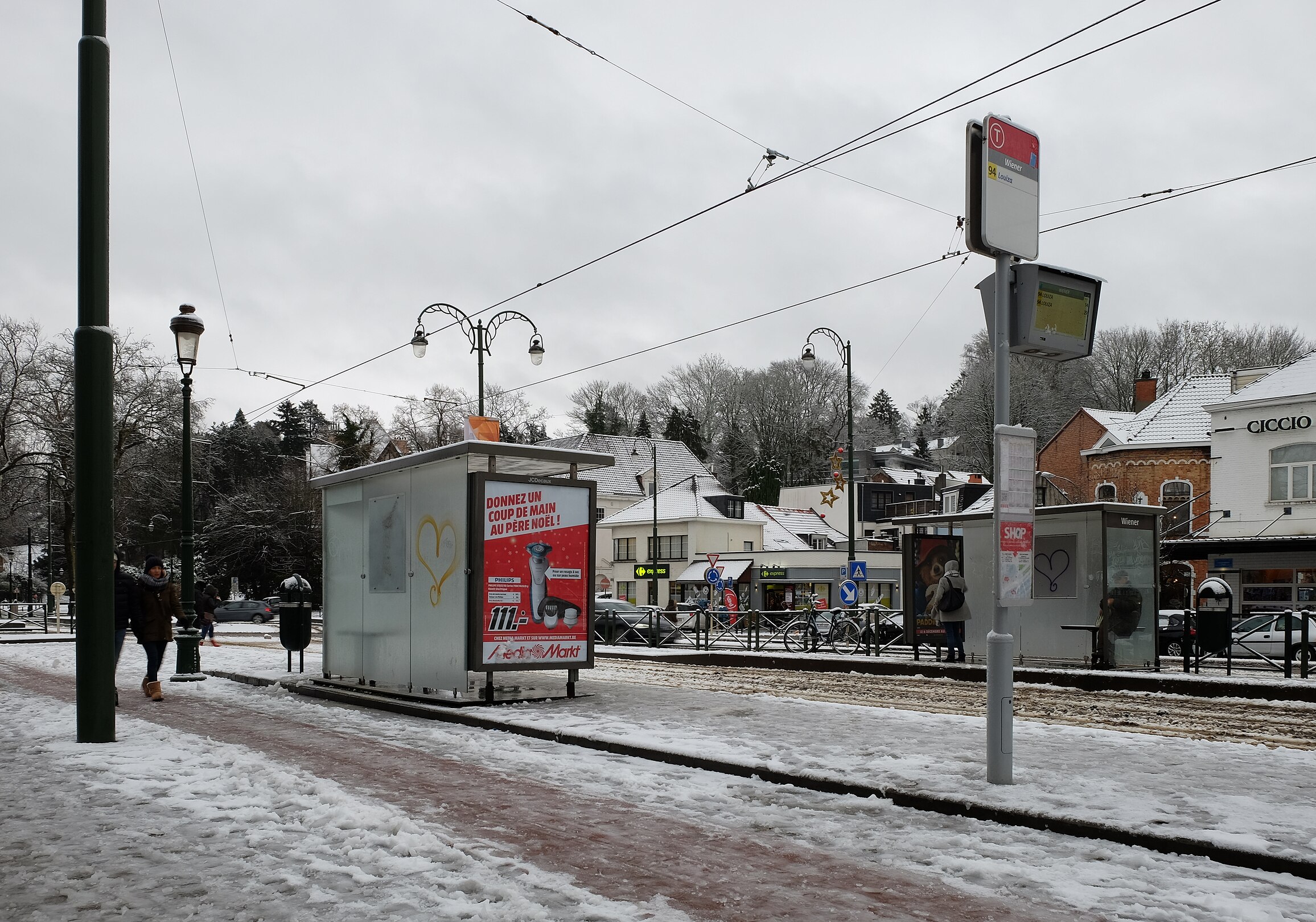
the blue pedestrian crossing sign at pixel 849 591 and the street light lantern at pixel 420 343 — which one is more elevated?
the street light lantern at pixel 420 343

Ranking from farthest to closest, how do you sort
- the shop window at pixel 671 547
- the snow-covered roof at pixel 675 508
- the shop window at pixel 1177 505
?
the snow-covered roof at pixel 675 508 → the shop window at pixel 671 547 → the shop window at pixel 1177 505

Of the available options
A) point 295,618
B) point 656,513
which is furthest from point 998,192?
point 656,513

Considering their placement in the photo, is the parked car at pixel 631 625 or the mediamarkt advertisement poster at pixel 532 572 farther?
the parked car at pixel 631 625

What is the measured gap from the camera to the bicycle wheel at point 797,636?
84.2ft

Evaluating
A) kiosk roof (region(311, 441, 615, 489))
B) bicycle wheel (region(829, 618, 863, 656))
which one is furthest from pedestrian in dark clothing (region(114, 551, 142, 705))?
bicycle wheel (region(829, 618, 863, 656))

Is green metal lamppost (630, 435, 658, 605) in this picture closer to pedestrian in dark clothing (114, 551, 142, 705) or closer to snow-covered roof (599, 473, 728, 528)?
snow-covered roof (599, 473, 728, 528)

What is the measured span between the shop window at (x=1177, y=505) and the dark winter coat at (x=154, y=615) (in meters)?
36.9

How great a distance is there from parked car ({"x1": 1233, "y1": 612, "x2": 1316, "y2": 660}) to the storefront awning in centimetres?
3440

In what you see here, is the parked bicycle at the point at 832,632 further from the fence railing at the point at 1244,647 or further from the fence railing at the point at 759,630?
the fence railing at the point at 1244,647

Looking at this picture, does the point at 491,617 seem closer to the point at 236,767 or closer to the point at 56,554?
the point at 236,767

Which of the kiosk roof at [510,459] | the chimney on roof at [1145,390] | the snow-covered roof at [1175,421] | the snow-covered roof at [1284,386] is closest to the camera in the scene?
the kiosk roof at [510,459]

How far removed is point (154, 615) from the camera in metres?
14.1

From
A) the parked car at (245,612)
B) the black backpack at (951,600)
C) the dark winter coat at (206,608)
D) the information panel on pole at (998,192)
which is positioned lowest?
the parked car at (245,612)

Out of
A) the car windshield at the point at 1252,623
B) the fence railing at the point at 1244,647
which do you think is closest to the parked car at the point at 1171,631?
the car windshield at the point at 1252,623
